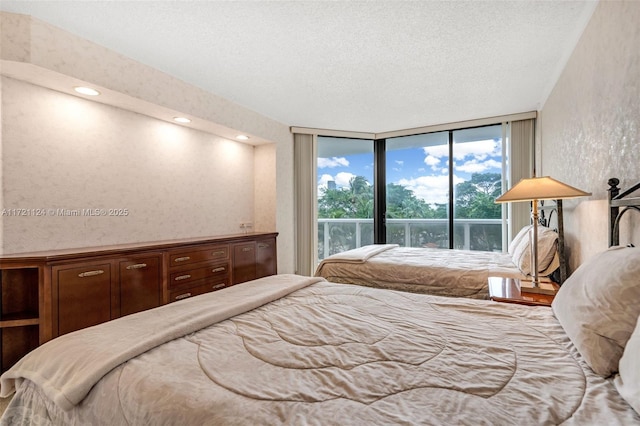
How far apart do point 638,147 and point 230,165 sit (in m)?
3.95

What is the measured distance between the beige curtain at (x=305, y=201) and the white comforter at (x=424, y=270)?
1.85m

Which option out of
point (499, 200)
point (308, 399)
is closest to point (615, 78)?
point (499, 200)

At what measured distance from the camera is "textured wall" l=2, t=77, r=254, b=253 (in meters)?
2.29

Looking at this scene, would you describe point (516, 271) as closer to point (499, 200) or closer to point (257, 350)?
point (499, 200)

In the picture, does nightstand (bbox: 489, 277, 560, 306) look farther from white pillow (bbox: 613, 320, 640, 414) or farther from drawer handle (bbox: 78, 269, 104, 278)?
Answer: drawer handle (bbox: 78, 269, 104, 278)

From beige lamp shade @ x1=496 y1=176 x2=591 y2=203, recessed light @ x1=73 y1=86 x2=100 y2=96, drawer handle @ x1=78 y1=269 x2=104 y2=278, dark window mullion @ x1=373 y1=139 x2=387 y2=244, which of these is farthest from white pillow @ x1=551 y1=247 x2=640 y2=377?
dark window mullion @ x1=373 y1=139 x2=387 y2=244

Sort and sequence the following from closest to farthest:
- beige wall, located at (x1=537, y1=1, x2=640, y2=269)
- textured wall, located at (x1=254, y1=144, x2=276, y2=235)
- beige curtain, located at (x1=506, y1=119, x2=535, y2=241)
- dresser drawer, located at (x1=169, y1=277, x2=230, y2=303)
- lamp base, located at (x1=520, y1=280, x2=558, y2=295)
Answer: beige wall, located at (x1=537, y1=1, x2=640, y2=269), lamp base, located at (x1=520, y1=280, x2=558, y2=295), dresser drawer, located at (x1=169, y1=277, x2=230, y2=303), beige curtain, located at (x1=506, y1=119, x2=535, y2=241), textured wall, located at (x1=254, y1=144, x2=276, y2=235)

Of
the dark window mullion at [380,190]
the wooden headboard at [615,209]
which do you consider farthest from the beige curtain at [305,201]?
the wooden headboard at [615,209]

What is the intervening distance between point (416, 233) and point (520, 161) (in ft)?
6.30

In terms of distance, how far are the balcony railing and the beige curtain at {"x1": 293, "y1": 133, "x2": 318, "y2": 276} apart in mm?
552

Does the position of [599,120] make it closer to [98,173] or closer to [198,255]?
[198,255]

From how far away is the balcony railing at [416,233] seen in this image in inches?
195

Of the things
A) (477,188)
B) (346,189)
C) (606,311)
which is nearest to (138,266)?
(606,311)

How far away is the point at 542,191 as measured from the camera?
6.31ft
